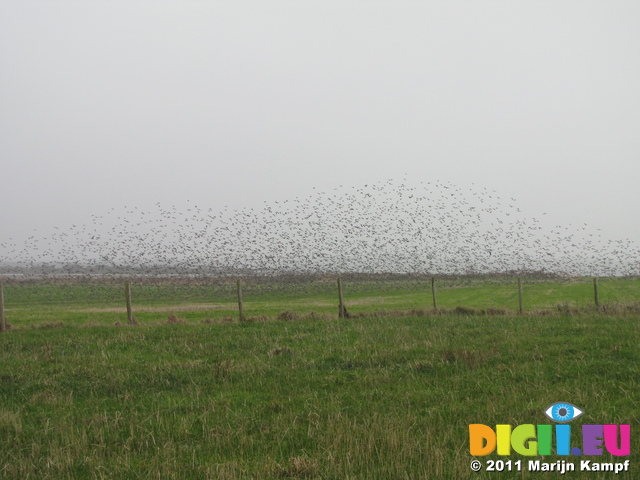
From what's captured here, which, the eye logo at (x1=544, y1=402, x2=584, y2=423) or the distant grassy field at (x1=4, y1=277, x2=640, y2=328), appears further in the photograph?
the distant grassy field at (x1=4, y1=277, x2=640, y2=328)

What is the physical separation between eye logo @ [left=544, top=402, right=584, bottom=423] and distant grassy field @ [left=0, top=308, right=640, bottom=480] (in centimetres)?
14

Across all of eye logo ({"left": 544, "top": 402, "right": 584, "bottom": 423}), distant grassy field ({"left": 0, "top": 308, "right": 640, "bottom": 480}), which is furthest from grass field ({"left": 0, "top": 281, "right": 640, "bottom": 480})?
eye logo ({"left": 544, "top": 402, "right": 584, "bottom": 423})

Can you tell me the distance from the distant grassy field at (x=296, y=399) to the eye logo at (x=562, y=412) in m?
0.14

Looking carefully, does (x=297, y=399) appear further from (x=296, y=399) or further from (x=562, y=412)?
(x=562, y=412)

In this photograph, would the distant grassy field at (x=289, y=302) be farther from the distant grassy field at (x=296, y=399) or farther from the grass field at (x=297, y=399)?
the distant grassy field at (x=296, y=399)

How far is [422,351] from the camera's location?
14.0 meters

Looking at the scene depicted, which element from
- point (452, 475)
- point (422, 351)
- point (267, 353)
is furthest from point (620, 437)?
point (267, 353)

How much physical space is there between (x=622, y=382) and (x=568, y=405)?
2308 mm

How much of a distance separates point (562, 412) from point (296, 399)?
4.45 meters

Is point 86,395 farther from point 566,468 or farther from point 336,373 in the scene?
point 566,468

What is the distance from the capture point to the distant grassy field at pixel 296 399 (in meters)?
6.82

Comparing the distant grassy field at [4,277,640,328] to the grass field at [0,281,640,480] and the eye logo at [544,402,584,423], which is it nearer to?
the grass field at [0,281,640,480]

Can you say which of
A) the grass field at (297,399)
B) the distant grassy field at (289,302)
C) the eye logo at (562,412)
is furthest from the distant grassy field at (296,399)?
the distant grassy field at (289,302)

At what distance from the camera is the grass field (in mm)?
6820
